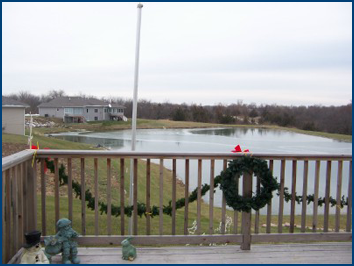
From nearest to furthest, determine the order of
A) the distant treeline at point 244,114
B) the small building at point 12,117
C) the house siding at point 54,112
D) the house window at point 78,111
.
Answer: the small building at point 12,117
the distant treeline at point 244,114
the house siding at point 54,112
the house window at point 78,111

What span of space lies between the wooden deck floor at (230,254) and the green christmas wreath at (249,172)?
15.2 inches

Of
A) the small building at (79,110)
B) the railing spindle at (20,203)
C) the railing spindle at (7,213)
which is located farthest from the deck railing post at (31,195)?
the small building at (79,110)

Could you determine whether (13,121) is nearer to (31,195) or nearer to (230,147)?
(230,147)

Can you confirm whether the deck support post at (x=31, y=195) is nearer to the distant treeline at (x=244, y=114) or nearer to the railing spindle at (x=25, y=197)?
the railing spindle at (x=25, y=197)

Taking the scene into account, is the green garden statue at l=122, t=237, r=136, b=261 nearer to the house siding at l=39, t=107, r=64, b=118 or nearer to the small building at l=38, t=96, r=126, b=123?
the small building at l=38, t=96, r=126, b=123

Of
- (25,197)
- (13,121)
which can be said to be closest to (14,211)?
(25,197)

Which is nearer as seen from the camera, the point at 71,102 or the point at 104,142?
the point at 104,142

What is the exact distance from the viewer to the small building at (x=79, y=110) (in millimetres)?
44312

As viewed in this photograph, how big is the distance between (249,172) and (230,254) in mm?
701

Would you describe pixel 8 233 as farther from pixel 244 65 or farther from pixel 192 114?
pixel 192 114

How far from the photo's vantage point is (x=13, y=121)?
20000 millimetres

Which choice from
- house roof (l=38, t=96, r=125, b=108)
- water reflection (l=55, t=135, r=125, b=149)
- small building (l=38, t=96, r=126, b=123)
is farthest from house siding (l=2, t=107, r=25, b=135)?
house roof (l=38, t=96, r=125, b=108)

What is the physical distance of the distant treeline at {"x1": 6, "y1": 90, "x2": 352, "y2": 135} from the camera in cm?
3532

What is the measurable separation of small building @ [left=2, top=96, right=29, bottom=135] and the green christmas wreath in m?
19.3
